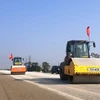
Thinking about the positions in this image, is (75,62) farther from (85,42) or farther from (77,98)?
(77,98)

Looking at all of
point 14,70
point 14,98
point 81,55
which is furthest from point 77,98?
point 14,70

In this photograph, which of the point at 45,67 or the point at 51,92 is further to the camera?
the point at 45,67

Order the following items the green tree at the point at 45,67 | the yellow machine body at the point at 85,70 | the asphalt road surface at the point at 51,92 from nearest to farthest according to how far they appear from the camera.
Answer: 1. the asphalt road surface at the point at 51,92
2. the yellow machine body at the point at 85,70
3. the green tree at the point at 45,67

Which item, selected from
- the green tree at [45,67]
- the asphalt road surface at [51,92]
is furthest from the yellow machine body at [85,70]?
the green tree at [45,67]

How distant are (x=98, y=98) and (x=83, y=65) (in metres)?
7.93

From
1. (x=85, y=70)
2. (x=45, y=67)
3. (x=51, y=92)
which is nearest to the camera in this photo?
(x=51, y=92)

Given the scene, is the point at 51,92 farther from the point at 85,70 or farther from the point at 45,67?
the point at 45,67

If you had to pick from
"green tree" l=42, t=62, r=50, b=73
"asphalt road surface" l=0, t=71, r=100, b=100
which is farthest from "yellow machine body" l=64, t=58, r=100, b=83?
"green tree" l=42, t=62, r=50, b=73

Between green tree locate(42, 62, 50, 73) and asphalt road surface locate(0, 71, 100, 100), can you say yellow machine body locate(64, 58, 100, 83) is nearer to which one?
asphalt road surface locate(0, 71, 100, 100)

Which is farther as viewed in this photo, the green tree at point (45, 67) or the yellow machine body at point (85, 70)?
the green tree at point (45, 67)

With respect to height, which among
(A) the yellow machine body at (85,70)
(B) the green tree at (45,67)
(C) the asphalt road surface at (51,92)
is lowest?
(C) the asphalt road surface at (51,92)

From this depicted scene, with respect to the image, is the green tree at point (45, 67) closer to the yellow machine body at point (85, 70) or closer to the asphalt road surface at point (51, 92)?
the yellow machine body at point (85, 70)

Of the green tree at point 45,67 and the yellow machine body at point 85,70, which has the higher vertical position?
the green tree at point 45,67

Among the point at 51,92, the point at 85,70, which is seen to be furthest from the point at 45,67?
the point at 51,92
